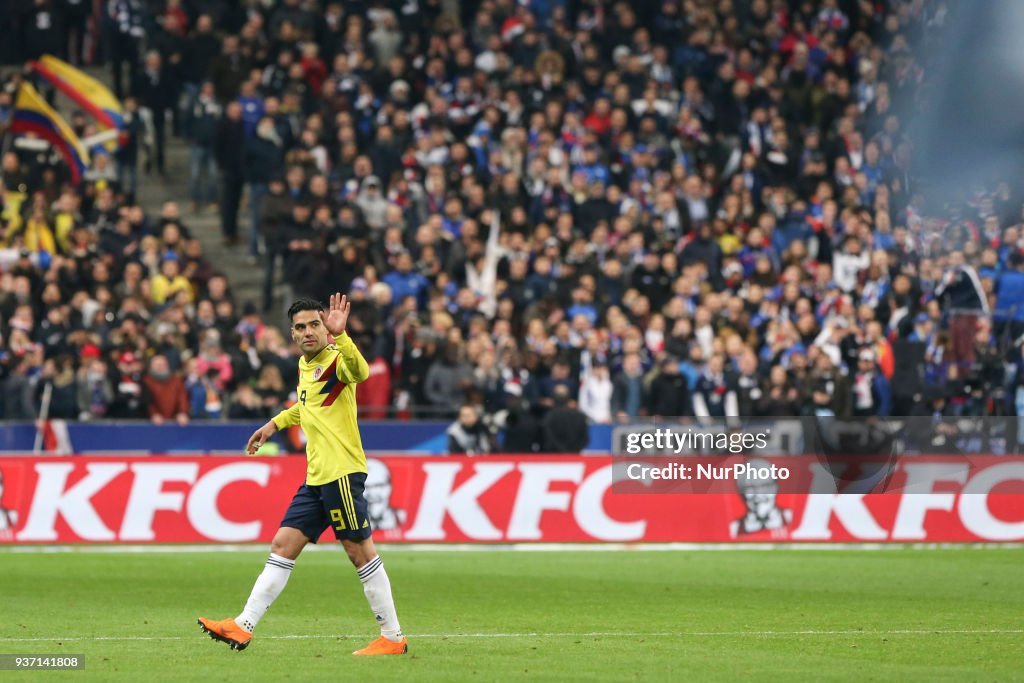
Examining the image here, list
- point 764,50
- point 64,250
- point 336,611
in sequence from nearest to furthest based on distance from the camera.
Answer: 1. point 336,611
2. point 64,250
3. point 764,50

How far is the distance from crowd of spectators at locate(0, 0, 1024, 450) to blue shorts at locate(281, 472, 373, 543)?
36.5ft

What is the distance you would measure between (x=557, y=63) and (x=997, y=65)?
22.7 ft

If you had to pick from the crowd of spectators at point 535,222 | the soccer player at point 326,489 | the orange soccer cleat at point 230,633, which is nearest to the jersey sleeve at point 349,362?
the soccer player at point 326,489

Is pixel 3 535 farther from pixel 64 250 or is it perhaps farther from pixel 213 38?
pixel 213 38

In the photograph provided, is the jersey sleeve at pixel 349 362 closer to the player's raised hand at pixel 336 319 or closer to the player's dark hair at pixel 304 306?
the player's raised hand at pixel 336 319

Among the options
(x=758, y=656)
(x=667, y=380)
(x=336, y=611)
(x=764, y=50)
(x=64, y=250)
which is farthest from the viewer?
(x=764, y=50)

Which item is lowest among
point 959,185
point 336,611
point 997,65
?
point 336,611

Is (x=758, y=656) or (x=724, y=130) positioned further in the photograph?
(x=724, y=130)

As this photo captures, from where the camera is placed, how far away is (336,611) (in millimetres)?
14023

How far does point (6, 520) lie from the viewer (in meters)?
20.5

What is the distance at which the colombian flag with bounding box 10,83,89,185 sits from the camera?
1071 inches

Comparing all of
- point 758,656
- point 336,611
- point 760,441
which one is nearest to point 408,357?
point 760,441

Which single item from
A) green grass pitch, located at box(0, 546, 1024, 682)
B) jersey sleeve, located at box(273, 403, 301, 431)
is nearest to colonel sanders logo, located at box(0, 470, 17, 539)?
green grass pitch, located at box(0, 546, 1024, 682)

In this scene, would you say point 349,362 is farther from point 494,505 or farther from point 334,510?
point 494,505
